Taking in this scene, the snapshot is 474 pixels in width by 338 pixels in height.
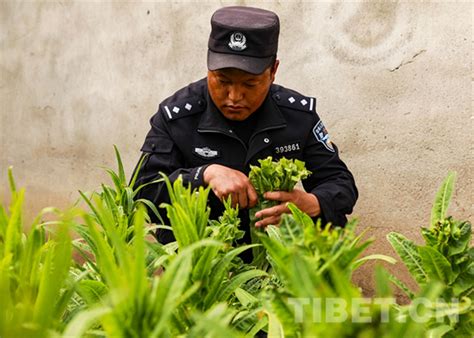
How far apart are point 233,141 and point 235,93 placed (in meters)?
0.21

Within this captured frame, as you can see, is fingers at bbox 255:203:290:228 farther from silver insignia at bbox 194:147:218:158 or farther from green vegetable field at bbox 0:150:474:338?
silver insignia at bbox 194:147:218:158

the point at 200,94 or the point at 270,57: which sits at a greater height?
the point at 270,57

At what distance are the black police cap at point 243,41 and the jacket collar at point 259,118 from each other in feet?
0.51

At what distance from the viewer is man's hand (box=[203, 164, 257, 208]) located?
1396mm

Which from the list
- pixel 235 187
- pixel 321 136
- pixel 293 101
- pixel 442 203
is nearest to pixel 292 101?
pixel 293 101

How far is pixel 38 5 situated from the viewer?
431cm

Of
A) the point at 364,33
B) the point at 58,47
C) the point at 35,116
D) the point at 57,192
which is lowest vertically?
the point at 57,192

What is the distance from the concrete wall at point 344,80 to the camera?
2453 mm

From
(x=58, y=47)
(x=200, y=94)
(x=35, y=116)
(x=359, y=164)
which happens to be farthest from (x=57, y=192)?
(x=200, y=94)

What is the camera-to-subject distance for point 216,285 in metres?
0.93

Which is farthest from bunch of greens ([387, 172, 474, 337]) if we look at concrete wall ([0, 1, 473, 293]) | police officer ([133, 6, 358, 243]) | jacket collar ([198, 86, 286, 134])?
concrete wall ([0, 1, 473, 293])

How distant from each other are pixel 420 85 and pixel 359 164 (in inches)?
15.0

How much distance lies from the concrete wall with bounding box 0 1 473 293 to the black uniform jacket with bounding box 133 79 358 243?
2.07ft

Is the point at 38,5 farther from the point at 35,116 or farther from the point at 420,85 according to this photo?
the point at 420,85
